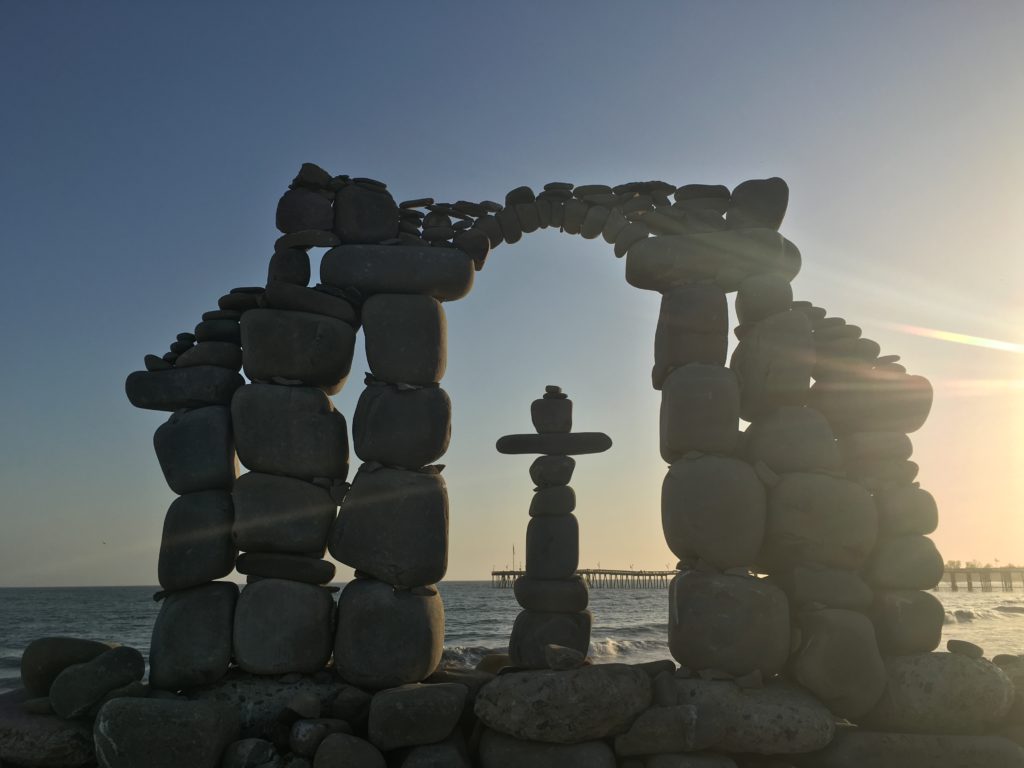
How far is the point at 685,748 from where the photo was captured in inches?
242

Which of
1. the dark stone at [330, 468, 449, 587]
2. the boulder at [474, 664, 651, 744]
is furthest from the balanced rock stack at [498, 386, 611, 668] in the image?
the boulder at [474, 664, 651, 744]

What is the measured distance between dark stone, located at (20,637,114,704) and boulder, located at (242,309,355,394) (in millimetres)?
2778

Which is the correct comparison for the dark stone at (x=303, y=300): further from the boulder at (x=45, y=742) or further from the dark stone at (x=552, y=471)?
the dark stone at (x=552, y=471)

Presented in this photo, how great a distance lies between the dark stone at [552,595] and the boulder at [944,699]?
3.90 m

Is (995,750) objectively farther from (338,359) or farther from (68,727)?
(68,727)

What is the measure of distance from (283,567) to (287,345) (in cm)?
206

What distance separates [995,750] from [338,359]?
659 centimetres

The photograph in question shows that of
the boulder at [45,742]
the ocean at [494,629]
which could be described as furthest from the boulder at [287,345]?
the ocean at [494,629]

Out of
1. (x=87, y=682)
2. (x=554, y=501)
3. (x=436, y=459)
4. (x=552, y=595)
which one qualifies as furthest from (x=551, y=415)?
(x=87, y=682)

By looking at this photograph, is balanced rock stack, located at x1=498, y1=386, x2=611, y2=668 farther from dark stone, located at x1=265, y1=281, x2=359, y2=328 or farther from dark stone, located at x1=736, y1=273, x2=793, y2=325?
dark stone, located at x1=265, y1=281, x2=359, y2=328

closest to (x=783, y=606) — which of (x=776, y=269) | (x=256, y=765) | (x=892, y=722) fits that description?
(x=892, y=722)

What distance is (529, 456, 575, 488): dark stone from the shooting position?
35.6ft

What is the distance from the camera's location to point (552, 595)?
999 centimetres

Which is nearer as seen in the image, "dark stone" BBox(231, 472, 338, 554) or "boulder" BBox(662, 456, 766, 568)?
"boulder" BBox(662, 456, 766, 568)
